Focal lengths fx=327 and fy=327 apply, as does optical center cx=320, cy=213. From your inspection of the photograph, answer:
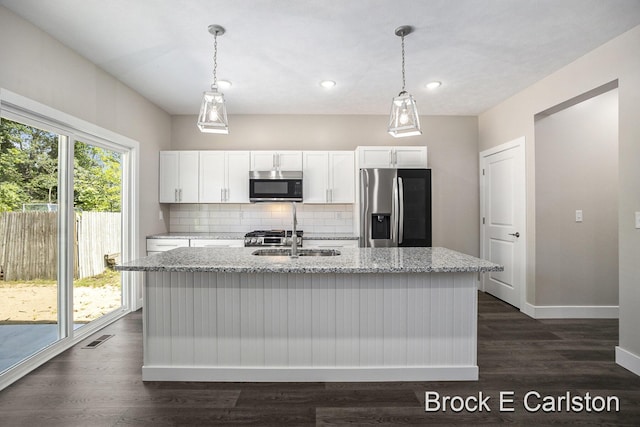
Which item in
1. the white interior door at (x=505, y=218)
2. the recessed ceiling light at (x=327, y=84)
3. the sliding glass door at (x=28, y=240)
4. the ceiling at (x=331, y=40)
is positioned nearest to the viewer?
the ceiling at (x=331, y=40)

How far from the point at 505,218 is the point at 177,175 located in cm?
429

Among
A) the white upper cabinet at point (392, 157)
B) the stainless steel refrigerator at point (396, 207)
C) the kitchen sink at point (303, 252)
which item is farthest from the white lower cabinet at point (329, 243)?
the kitchen sink at point (303, 252)

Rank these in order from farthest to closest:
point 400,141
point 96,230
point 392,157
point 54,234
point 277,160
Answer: point 400,141
point 277,160
point 392,157
point 96,230
point 54,234

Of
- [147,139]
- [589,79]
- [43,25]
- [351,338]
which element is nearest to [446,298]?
[351,338]

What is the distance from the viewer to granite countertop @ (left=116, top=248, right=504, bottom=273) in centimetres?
193

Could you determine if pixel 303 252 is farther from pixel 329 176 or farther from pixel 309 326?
pixel 329 176

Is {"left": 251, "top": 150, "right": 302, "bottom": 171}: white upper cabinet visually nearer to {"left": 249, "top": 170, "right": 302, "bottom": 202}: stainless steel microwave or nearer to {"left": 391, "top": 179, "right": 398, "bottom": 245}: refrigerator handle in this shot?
{"left": 249, "top": 170, "right": 302, "bottom": 202}: stainless steel microwave

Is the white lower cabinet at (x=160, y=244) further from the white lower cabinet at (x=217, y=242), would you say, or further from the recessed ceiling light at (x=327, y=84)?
the recessed ceiling light at (x=327, y=84)

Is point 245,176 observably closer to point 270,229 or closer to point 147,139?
point 270,229

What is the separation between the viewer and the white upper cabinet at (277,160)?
4387 mm

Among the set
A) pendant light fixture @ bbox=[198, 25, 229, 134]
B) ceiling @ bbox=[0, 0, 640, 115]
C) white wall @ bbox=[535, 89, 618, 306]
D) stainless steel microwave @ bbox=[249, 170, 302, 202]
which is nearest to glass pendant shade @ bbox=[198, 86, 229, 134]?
pendant light fixture @ bbox=[198, 25, 229, 134]

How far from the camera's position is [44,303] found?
2680mm

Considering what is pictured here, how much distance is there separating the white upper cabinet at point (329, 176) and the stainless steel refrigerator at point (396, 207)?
1.18 ft

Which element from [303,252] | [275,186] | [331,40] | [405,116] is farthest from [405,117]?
[275,186]
